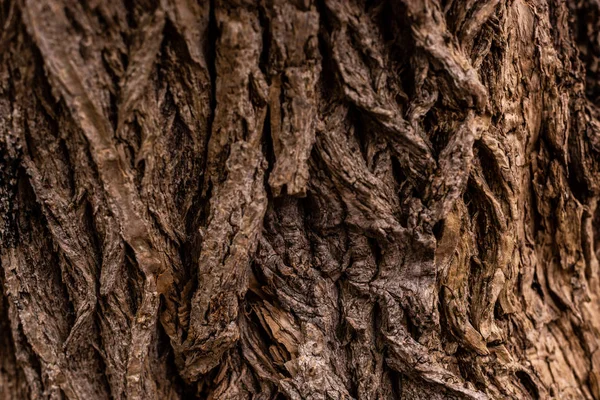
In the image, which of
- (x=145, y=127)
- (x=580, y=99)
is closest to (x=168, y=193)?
(x=145, y=127)

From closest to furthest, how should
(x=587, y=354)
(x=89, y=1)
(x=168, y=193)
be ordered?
(x=89, y=1) < (x=168, y=193) < (x=587, y=354)

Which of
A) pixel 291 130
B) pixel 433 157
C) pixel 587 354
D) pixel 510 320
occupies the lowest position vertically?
pixel 587 354

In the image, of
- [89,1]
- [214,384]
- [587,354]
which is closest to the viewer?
[89,1]

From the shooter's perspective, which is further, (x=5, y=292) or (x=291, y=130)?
(x=5, y=292)

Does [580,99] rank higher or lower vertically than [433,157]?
higher

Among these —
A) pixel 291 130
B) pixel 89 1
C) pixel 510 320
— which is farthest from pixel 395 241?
pixel 89 1

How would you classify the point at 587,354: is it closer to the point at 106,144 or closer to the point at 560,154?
the point at 560,154

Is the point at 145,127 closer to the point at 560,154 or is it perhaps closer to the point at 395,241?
the point at 395,241
